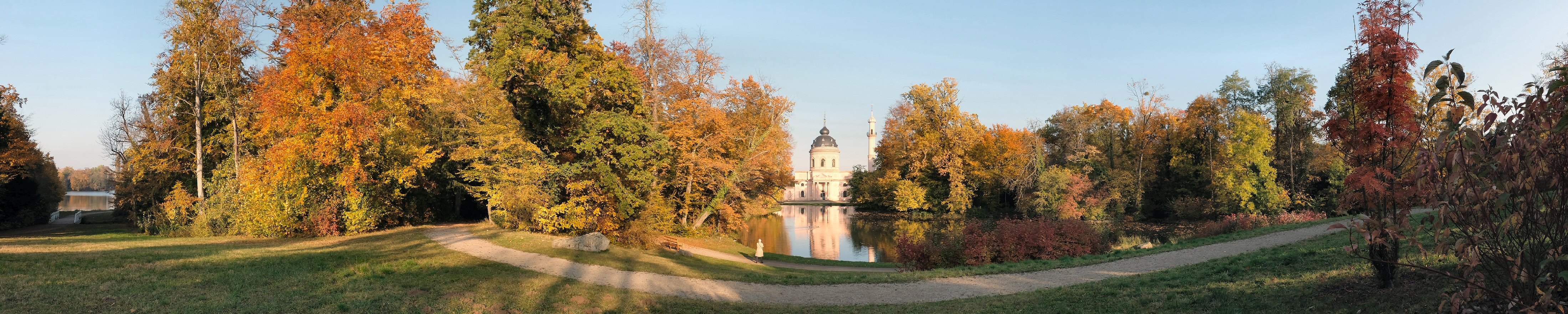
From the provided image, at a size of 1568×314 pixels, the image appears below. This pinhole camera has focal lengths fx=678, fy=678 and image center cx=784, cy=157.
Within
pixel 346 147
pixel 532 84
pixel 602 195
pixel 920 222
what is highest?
pixel 532 84

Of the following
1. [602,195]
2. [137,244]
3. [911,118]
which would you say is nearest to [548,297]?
[602,195]

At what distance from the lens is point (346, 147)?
56.1 ft

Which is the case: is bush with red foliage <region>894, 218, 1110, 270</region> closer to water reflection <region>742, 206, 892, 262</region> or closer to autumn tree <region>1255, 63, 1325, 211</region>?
water reflection <region>742, 206, 892, 262</region>

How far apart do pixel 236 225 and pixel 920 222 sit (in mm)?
30606

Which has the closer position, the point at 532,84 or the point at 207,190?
the point at 532,84

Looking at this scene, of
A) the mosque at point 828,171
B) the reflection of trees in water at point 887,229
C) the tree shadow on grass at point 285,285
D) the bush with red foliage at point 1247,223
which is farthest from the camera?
the mosque at point 828,171

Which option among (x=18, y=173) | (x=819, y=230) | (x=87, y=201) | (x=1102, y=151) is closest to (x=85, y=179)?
(x=87, y=201)

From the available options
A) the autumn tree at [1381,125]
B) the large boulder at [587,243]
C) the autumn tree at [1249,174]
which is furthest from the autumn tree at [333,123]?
the autumn tree at [1249,174]

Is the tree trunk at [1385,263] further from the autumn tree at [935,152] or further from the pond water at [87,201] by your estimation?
the pond water at [87,201]

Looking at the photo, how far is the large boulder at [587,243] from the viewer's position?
49.1 ft

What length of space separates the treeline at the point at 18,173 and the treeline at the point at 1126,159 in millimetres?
39786

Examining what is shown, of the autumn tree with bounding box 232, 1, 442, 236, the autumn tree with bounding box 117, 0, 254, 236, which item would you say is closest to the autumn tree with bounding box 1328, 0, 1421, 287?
the autumn tree with bounding box 232, 1, 442, 236

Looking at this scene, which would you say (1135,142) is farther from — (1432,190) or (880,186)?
(1432,190)

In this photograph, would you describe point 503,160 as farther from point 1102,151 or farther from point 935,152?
point 1102,151
